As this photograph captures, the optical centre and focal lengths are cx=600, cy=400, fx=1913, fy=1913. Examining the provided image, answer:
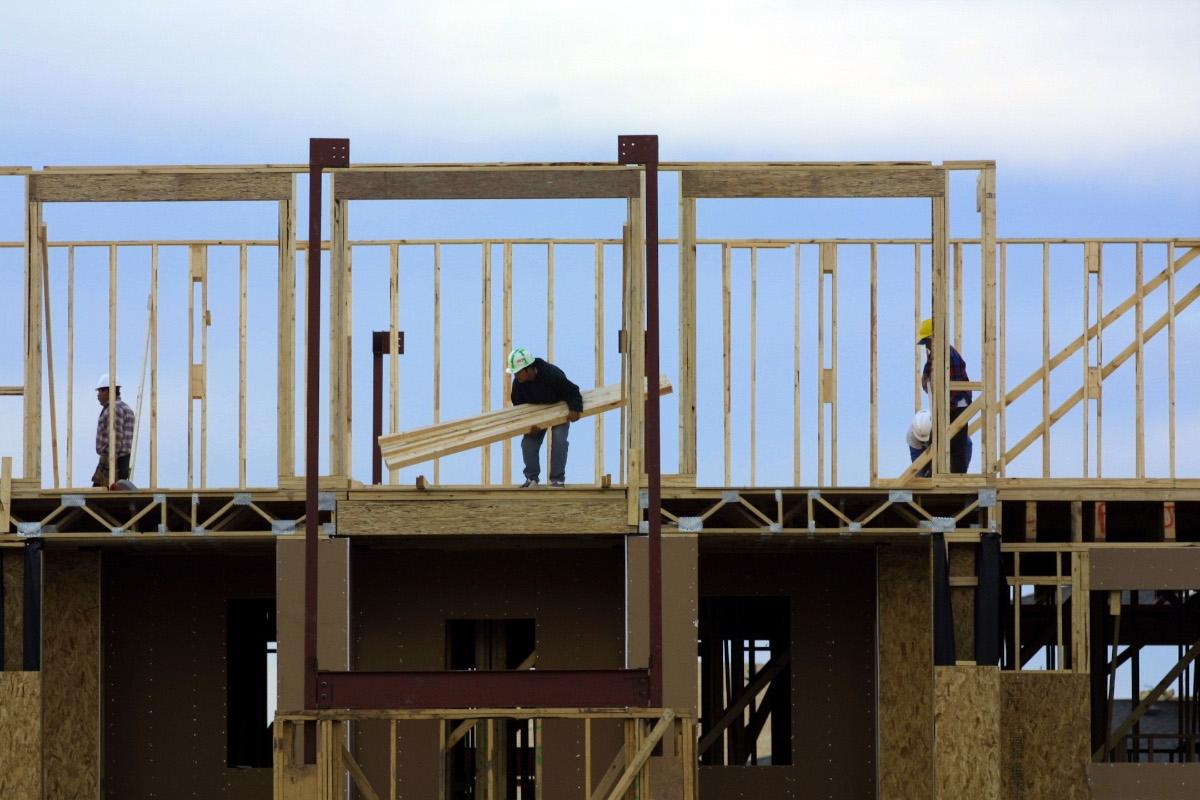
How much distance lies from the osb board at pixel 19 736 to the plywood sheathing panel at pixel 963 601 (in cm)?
835

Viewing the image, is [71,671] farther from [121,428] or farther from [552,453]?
[552,453]

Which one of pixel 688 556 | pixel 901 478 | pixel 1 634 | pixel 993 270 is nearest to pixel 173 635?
pixel 1 634

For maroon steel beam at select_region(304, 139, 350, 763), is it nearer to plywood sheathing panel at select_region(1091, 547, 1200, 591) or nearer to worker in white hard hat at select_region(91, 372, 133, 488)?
worker in white hard hat at select_region(91, 372, 133, 488)

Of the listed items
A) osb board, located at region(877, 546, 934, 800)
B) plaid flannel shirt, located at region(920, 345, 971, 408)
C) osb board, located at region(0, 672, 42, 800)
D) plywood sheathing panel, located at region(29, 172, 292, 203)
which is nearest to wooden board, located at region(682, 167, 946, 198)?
plaid flannel shirt, located at region(920, 345, 971, 408)

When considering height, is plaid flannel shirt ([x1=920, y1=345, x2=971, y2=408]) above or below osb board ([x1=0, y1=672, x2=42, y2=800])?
above

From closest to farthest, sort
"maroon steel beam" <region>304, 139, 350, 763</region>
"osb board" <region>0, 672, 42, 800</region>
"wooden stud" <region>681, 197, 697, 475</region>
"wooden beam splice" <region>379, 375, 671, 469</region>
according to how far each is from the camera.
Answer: "maroon steel beam" <region>304, 139, 350, 763</region> < "wooden beam splice" <region>379, 375, 671, 469</region> < "wooden stud" <region>681, 197, 697, 475</region> < "osb board" <region>0, 672, 42, 800</region>

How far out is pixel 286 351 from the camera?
679 inches

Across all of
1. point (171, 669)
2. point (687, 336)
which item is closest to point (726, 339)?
point (687, 336)

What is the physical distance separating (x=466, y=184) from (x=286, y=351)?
7.34 feet

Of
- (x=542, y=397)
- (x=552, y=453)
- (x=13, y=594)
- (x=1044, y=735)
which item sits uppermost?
A: (x=542, y=397)

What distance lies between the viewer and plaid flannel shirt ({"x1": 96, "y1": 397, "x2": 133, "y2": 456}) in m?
18.5

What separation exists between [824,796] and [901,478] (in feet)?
11.4

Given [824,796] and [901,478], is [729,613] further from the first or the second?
[901,478]

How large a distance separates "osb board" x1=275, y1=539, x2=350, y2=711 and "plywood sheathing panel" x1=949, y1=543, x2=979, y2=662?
546 centimetres
